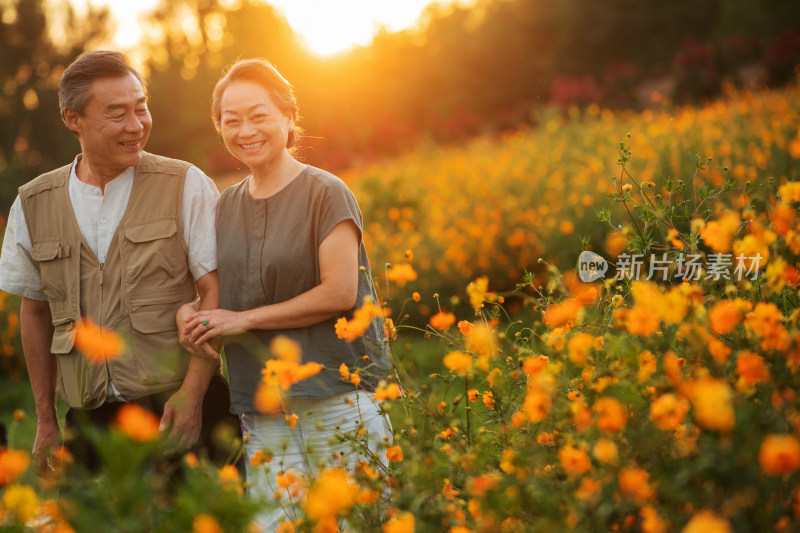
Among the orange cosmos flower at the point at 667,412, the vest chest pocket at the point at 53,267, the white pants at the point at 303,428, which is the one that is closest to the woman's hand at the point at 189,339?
the white pants at the point at 303,428

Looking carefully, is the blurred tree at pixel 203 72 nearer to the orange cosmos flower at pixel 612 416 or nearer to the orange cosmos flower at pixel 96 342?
the orange cosmos flower at pixel 96 342

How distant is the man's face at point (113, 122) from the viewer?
90.0 inches

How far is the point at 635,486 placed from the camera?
3.75 feet

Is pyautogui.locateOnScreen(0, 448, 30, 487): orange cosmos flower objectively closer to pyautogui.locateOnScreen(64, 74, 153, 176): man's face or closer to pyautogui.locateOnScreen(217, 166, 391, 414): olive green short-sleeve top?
pyautogui.locateOnScreen(217, 166, 391, 414): olive green short-sleeve top

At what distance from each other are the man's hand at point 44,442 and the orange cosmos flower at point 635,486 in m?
1.99

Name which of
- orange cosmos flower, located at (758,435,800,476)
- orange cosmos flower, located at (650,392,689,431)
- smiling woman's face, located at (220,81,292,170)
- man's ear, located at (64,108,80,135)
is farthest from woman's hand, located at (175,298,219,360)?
orange cosmos flower, located at (758,435,800,476)

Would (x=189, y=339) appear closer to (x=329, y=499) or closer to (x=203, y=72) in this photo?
(x=329, y=499)

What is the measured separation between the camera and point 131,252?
2.34m

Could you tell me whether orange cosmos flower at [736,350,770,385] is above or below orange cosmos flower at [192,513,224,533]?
above

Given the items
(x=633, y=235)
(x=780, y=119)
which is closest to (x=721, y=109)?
(x=780, y=119)

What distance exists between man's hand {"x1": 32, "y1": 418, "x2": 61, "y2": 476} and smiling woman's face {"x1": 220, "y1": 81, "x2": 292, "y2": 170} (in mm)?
1176

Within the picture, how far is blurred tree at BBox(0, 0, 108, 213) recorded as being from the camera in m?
14.0

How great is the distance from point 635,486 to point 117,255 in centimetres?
183

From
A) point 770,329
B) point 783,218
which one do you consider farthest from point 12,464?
point 783,218
